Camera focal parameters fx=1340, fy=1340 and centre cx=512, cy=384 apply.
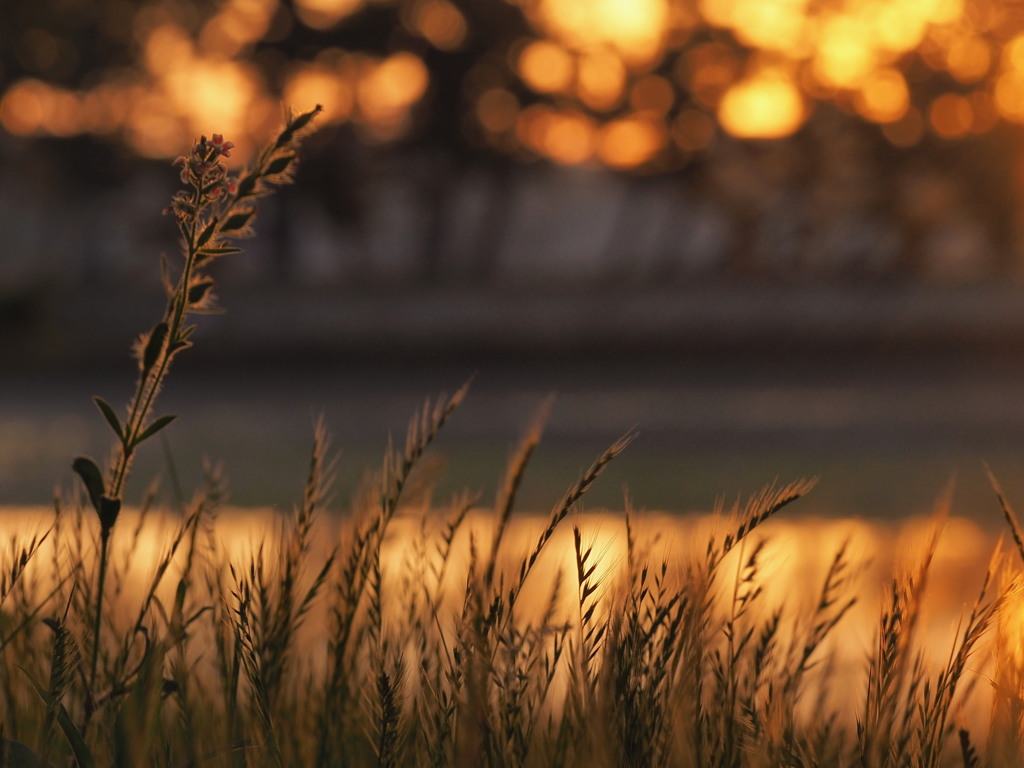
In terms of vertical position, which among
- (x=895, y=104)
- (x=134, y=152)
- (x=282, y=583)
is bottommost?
(x=282, y=583)

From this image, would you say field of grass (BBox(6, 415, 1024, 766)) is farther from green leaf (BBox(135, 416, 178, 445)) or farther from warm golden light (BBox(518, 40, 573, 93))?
warm golden light (BBox(518, 40, 573, 93))

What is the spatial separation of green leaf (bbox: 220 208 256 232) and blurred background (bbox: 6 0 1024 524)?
18352 mm

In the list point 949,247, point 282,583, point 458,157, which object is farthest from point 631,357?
point 282,583

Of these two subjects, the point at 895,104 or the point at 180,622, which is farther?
the point at 895,104

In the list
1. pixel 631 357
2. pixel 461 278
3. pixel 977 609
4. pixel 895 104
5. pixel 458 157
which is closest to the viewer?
pixel 977 609

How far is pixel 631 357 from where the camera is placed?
22.6 m

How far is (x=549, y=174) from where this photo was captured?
92.9ft

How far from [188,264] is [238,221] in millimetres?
71

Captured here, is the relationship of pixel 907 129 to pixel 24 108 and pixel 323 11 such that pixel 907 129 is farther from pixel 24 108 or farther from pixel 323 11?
pixel 24 108

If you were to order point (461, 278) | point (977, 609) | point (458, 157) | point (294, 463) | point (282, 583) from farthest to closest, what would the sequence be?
point (461, 278) → point (458, 157) → point (294, 463) → point (282, 583) → point (977, 609)

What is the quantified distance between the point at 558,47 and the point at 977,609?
26.0 meters

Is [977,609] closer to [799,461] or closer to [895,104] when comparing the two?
[799,461]

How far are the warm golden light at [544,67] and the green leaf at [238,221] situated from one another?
25.7m

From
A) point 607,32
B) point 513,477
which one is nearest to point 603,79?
point 607,32
